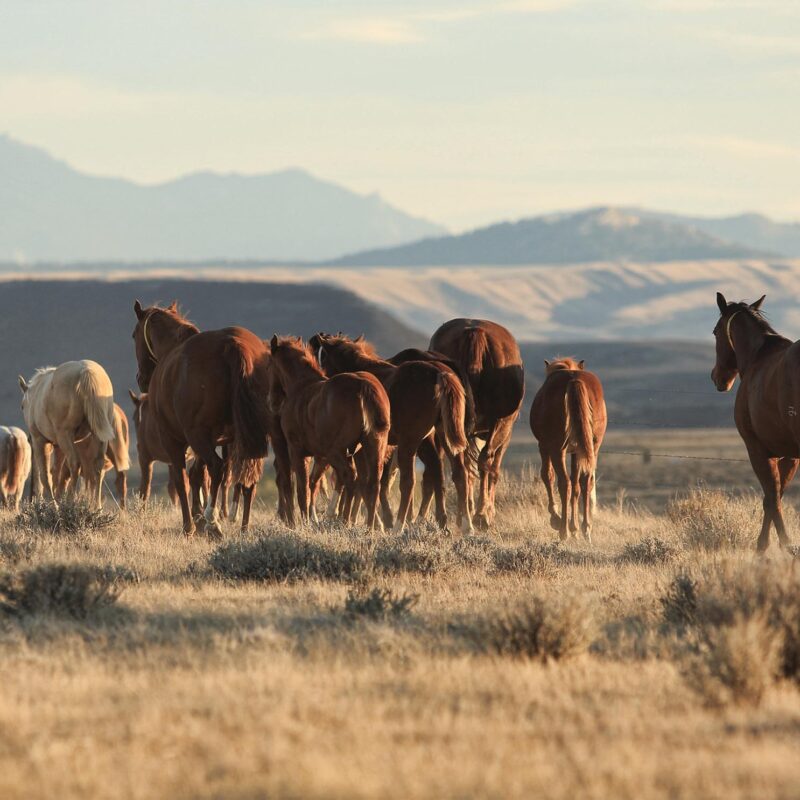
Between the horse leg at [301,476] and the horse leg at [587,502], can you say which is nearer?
the horse leg at [301,476]

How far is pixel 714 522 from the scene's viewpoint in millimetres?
13469

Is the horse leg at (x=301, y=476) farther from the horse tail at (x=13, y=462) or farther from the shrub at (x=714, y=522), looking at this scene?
the horse tail at (x=13, y=462)

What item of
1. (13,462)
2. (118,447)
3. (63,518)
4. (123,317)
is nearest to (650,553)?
(63,518)

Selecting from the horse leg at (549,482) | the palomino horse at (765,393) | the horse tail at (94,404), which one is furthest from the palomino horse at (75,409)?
the palomino horse at (765,393)

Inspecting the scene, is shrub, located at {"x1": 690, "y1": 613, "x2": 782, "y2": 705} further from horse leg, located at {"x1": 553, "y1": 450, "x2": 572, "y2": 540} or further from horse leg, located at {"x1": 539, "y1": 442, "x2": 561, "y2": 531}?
horse leg, located at {"x1": 539, "y1": 442, "x2": 561, "y2": 531}

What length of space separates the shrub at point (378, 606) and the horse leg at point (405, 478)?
4.52m

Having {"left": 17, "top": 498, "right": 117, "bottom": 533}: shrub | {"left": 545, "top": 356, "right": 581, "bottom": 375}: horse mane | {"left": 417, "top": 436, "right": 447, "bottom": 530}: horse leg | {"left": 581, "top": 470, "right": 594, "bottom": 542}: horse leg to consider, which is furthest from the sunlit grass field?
{"left": 545, "top": 356, "right": 581, "bottom": 375}: horse mane

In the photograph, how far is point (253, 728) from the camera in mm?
5957

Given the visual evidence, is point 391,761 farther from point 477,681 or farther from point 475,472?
point 475,472

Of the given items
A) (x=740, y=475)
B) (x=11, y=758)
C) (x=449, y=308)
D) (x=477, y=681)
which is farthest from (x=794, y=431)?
(x=449, y=308)

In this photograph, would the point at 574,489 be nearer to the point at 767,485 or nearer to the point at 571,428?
the point at 571,428

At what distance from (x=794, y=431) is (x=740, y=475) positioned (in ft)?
108

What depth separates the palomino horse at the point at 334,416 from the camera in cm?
1211

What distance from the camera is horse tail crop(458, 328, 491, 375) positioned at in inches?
566
